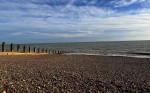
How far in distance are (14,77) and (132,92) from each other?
4856 mm

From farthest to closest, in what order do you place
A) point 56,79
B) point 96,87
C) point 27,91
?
point 56,79
point 96,87
point 27,91

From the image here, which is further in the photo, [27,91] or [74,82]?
[74,82]

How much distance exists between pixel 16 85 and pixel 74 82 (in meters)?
2.85

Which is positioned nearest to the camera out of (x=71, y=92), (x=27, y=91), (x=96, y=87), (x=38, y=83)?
(x=27, y=91)

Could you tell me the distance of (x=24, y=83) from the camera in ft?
31.4

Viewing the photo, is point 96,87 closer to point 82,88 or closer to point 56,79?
point 82,88

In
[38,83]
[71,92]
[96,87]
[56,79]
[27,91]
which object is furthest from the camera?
[56,79]

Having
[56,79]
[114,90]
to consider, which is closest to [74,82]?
[56,79]

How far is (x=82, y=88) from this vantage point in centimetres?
1003

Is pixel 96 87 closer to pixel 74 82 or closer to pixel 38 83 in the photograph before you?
pixel 74 82

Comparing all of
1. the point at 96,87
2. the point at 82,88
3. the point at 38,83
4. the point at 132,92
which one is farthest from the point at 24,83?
the point at 132,92

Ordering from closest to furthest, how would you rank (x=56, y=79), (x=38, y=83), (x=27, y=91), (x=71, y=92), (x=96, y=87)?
1. (x=27, y=91)
2. (x=71, y=92)
3. (x=38, y=83)
4. (x=96, y=87)
5. (x=56, y=79)

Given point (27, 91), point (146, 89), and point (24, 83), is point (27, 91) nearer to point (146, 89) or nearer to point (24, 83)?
point (24, 83)

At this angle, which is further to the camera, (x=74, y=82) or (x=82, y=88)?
(x=74, y=82)
